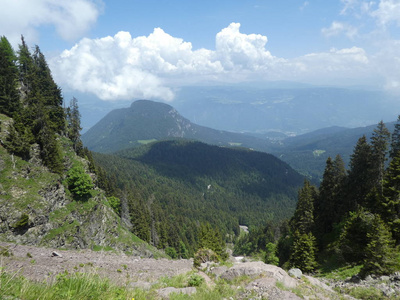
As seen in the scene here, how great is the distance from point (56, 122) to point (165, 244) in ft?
188

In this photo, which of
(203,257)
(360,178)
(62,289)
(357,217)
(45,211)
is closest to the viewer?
(62,289)

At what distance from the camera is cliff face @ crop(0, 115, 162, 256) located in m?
29.4

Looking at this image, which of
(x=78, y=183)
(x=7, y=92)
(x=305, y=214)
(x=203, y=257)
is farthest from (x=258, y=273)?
(x=7, y=92)

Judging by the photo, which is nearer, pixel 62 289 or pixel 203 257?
pixel 62 289

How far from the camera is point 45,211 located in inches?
1320

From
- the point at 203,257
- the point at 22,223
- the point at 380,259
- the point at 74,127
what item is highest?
the point at 74,127

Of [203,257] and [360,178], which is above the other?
[360,178]

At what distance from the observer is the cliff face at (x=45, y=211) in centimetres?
2941

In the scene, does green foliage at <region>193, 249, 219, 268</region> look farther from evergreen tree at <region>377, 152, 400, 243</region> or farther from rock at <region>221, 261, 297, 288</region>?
evergreen tree at <region>377, 152, 400, 243</region>

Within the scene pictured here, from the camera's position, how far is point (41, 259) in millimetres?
17469

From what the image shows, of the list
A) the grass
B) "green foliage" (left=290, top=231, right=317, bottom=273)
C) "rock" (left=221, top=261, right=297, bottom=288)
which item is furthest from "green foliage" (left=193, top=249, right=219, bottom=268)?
"green foliage" (left=290, top=231, right=317, bottom=273)

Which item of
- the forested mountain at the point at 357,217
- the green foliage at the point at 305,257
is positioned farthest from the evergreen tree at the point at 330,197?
the green foliage at the point at 305,257

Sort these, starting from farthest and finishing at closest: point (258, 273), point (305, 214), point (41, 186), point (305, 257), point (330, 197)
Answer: point (330, 197)
point (305, 214)
point (41, 186)
point (305, 257)
point (258, 273)

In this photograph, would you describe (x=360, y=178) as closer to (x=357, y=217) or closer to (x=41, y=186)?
(x=357, y=217)
